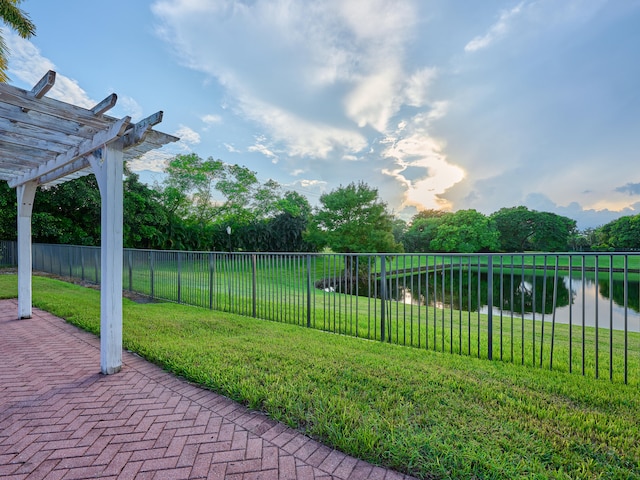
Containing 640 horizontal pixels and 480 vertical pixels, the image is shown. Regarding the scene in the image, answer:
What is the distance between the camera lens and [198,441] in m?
1.90

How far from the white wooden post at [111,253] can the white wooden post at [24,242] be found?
3079 mm

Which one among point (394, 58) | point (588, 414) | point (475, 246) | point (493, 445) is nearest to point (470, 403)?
point (493, 445)

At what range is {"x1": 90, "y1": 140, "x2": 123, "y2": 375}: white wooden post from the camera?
9.90ft

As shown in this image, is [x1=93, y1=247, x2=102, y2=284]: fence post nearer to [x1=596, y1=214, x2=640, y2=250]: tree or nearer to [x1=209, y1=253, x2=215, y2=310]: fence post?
[x1=209, y1=253, x2=215, y2=310]: fence post

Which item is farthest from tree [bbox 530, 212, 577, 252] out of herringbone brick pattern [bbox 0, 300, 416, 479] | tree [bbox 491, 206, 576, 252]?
herringbone brick pattern [bbox 0, 300, 416, 479]

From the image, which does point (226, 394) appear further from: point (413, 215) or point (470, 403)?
point (413, 215)

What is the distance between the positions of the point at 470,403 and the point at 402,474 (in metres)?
0.97

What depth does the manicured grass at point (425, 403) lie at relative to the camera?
1.66 m

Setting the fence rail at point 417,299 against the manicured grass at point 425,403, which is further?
the fence rail at point 417,299

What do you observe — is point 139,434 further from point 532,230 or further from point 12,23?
point 532,230

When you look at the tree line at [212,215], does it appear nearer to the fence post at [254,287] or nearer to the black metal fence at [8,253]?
the black metal fence at [8,253]

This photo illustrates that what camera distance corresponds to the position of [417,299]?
15.3 ft

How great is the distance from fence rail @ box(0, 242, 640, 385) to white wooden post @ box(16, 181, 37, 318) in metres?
2.54

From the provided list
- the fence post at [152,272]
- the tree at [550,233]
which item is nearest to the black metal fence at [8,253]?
the fence post at [152,272]
